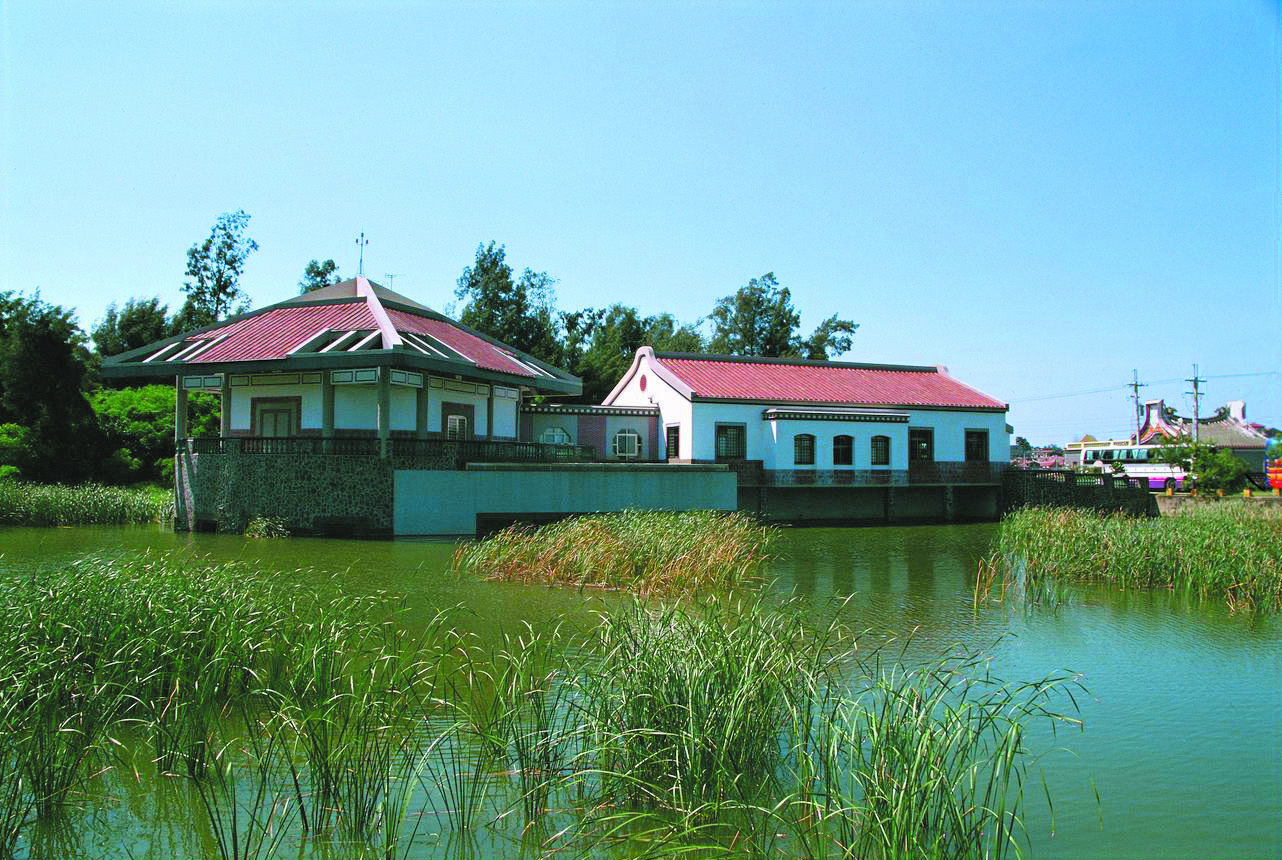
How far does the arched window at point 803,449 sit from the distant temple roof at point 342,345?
727 cm

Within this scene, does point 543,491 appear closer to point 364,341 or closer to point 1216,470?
point 364,341

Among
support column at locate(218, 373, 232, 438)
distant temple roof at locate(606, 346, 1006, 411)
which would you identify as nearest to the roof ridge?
distant temple roof at locate(606, 346, 1006, 411)

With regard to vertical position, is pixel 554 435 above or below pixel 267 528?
above

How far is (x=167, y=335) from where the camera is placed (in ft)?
136

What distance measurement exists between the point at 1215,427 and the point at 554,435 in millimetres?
47117

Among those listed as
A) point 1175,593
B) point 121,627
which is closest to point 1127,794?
point 121,627

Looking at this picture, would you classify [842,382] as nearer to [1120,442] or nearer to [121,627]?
[121,627]

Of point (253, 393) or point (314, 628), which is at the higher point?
point (253, 393)

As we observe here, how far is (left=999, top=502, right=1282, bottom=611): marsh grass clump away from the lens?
13469 mm

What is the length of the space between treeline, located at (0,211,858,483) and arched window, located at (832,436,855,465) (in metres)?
14.7

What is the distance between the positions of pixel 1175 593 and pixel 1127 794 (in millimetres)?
9603

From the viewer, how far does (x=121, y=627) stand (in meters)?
6.42

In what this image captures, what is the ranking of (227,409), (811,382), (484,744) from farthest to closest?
(811,382)
(227,409)
(484,744)

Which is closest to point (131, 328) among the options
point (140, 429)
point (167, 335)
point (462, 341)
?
point (167, 335)
